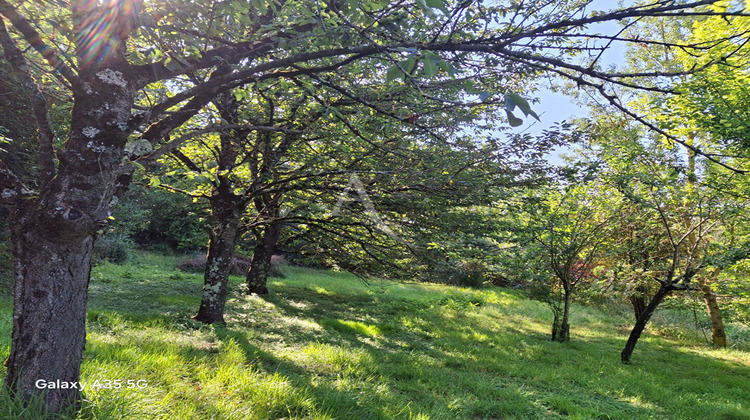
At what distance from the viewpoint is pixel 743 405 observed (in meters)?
5.98

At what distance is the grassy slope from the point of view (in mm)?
3498

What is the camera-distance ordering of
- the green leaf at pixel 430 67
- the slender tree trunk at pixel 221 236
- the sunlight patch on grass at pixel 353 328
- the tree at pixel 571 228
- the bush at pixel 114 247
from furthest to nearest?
1. the bush at pixel 114 247
2. the tree at pixel 571 228
3. the sunlight patch on grass at pixel 353 328
4. the slender tree trunk at pixel 221 236
5. the green leaf at pixel 430 67

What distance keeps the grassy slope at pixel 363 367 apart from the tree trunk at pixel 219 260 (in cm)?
51

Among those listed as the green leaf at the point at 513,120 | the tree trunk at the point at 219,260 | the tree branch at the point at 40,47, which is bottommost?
the tree trunk at the point at 219,260

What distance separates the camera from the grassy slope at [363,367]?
3.50 metres

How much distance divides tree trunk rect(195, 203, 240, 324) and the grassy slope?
51 cm

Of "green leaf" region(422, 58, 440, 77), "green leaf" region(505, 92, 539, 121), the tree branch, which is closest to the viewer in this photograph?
"green leaf" region(505, 92, 539, 121)

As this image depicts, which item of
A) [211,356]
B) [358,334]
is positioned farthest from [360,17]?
[358,334]

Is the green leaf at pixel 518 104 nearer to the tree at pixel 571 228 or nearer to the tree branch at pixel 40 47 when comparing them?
the tree branch at pixel 40 47

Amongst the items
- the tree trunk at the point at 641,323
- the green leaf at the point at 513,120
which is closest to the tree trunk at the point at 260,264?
the tree trunk at the point at 641,323

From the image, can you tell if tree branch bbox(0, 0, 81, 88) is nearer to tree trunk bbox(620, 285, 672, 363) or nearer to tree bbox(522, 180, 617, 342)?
tree bbox(522, 180, 617, 342)

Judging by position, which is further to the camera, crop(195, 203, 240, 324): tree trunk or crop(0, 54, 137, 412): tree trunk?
crop(195, 203, 240, 324): tree trunk

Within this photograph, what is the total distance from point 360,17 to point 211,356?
14.5 feet

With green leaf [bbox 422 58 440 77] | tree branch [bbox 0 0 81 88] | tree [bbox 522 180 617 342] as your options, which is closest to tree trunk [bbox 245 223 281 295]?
tree [bbox 522 180 617 342]
